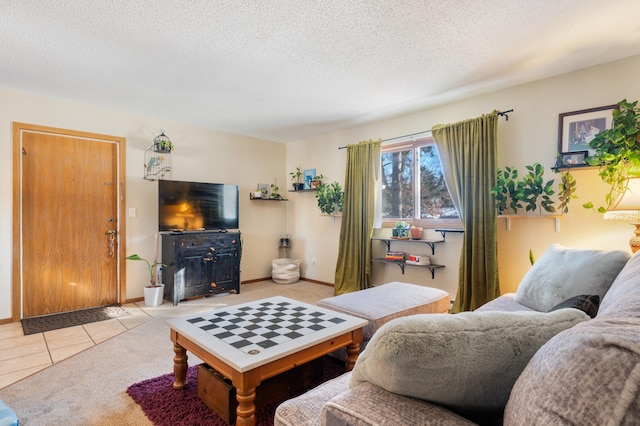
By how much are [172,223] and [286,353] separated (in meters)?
3.23

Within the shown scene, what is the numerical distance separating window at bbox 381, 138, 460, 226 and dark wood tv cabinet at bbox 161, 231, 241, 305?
2.21 meters

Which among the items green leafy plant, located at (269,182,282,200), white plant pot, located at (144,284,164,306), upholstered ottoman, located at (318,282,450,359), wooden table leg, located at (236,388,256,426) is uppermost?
green leafy plant, located at (269,182,282,200)

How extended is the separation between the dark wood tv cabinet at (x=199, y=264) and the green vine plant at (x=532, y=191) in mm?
3334

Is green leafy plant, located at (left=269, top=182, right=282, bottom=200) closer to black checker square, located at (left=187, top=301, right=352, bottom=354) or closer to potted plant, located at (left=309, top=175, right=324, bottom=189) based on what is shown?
potted plant, located at (left=309, top=175, right=324, bottom=189)

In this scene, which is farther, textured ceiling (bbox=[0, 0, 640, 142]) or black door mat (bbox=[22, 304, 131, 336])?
black door mat (bbox=[22, 304, 131, 336])

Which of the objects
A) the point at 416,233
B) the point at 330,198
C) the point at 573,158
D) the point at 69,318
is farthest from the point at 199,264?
the point at 573,158

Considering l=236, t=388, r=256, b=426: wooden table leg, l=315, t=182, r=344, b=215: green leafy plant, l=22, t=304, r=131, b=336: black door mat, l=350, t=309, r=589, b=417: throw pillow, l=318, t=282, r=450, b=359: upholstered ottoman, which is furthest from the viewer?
l=315, t=182, r=344, b=215: green leafy plant

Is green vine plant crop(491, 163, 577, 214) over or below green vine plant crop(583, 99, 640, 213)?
below

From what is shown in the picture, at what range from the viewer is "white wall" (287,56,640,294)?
9.14 ft

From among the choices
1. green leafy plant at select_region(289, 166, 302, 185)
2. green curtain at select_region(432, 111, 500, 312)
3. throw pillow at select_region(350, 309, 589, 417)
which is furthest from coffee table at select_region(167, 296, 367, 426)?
green leafy plant at select_region(289, 166, 302, 185)

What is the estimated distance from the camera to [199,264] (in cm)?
425

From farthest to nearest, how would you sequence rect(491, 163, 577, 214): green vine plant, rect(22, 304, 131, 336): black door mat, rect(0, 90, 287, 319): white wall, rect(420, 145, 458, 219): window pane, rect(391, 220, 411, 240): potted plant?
rect(391, 220, 411, 240): potted plant
rect(420, 145, 458, 219): window pane
rect(0, 90, 287, 319): white wall
rect(22, 304, 131, 336): black door mat
rect(491, 163, 577, 214): green vine plant

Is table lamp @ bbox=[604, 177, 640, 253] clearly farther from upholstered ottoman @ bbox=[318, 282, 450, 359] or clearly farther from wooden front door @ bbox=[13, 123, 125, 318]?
wooden front door @ bbox=[13, 123, 125, 318]

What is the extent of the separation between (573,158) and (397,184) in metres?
1.91
